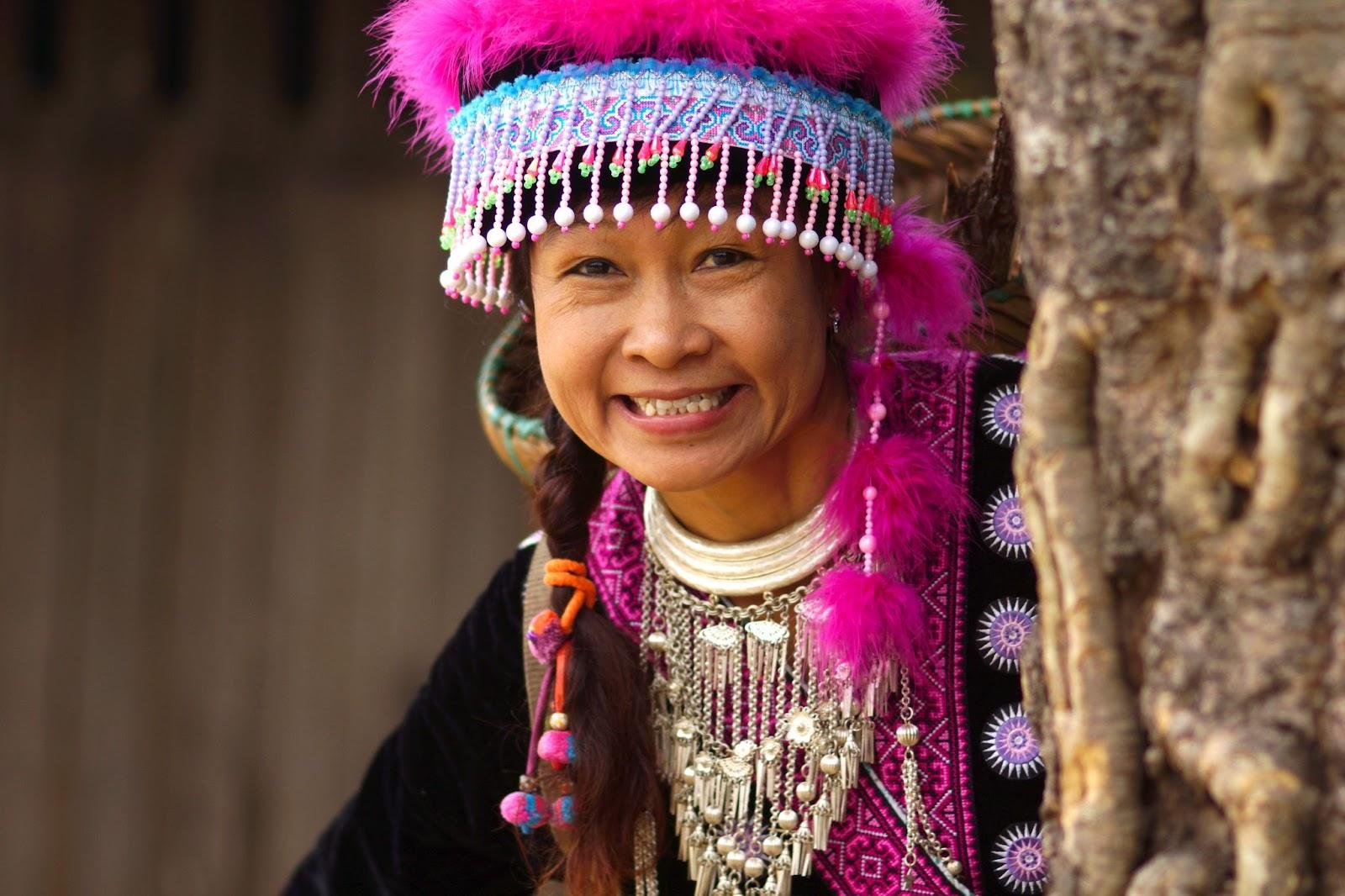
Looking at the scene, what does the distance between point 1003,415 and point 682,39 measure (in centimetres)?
58

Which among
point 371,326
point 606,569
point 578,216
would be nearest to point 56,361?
point 371,326

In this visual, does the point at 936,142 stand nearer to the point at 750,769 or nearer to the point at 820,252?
the point at 820,252

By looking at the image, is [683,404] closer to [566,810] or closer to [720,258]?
[720,258]

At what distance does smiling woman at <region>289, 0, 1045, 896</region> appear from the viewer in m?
1.78

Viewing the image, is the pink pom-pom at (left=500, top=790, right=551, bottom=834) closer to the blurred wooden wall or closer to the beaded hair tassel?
the beaded hair tassel

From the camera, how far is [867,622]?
6.00 feet

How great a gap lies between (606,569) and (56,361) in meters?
2.30

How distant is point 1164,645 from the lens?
102 cm

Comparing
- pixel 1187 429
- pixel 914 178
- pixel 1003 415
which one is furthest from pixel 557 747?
pixel 914 178

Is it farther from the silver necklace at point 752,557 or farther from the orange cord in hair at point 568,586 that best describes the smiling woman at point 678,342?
the orange cord in hair at point 568,586

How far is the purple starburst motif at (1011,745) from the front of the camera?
182 cm

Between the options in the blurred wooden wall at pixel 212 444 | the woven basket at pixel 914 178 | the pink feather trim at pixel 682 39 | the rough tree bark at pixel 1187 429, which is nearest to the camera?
the rough tree bark at pixel 1187 429

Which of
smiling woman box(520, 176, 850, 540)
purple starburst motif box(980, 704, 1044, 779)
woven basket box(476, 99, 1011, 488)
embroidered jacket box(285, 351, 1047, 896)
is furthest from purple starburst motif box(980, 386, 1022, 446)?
woven basket box(476, 99, 1011, 488)

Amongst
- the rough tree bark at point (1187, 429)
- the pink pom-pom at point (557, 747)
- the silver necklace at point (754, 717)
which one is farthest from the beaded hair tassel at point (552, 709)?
the rough tree bark at point (1187, 429)
